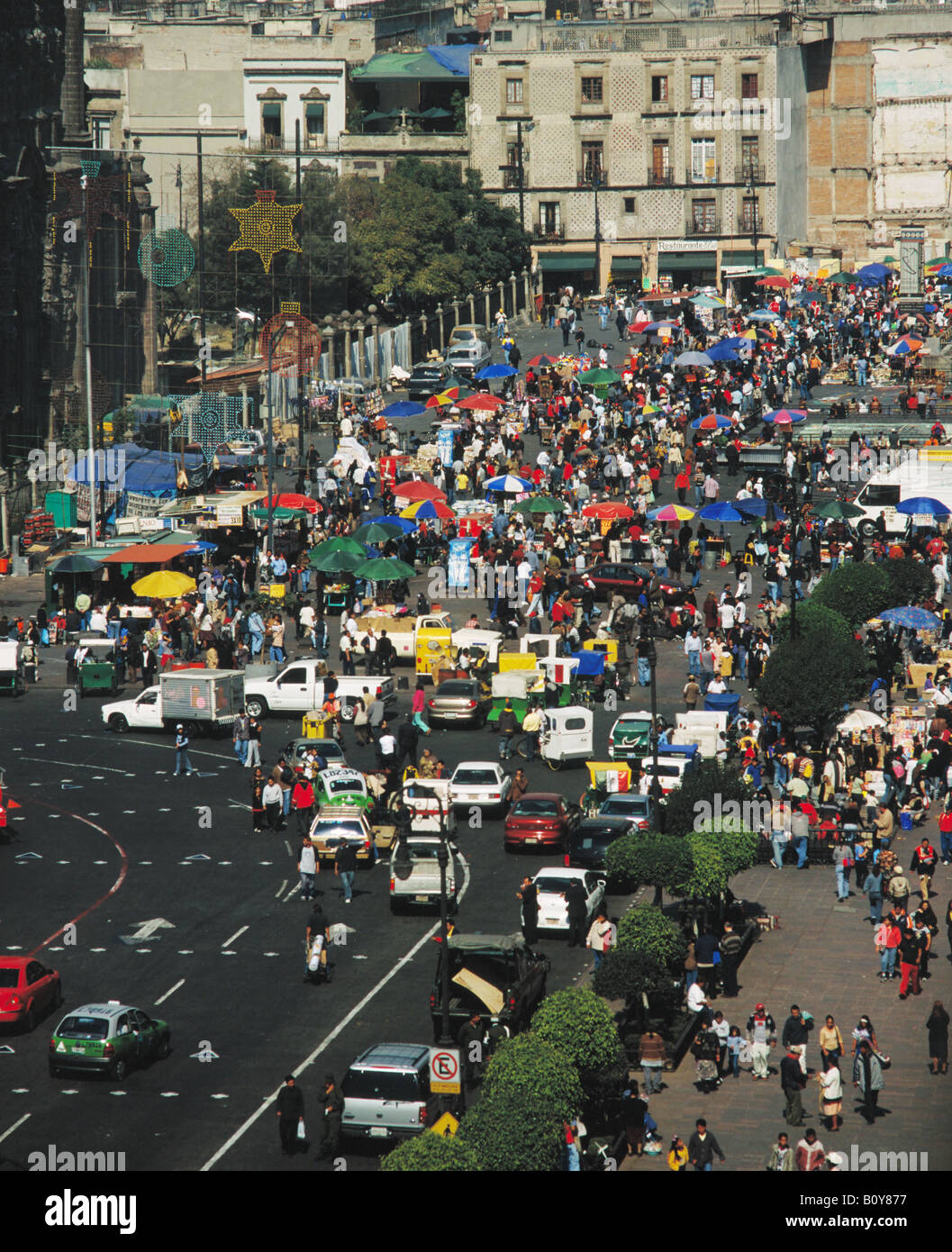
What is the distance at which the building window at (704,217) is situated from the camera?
10769 centimetres

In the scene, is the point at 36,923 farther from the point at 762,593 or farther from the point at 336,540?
the point at 762,593

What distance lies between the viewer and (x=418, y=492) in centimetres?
6047

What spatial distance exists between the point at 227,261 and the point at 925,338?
2834 centimetres

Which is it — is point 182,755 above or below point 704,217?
below

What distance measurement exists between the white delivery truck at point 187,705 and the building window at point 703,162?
64291mm

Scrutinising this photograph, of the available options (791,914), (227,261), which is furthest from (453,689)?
(227,261)

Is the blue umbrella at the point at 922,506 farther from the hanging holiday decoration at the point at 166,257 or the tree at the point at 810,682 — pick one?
the hanging holiday decoration at the point at 166,257

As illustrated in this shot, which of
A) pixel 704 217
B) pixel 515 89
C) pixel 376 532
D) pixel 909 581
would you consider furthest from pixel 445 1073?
pixel 515 89

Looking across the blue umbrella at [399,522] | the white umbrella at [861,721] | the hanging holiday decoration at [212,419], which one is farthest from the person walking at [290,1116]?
the hanging holiday decoration at [212,419]

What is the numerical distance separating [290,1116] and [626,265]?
83.9m

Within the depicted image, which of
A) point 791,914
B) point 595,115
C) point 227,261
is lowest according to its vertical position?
point 791,914

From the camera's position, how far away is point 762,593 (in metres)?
55.5

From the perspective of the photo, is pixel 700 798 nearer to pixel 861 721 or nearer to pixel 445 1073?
pixel 861 721

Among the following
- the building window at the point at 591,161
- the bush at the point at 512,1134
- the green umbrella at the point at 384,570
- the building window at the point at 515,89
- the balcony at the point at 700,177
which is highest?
the building window at the point at 515,89
